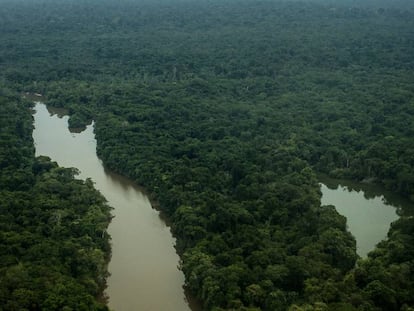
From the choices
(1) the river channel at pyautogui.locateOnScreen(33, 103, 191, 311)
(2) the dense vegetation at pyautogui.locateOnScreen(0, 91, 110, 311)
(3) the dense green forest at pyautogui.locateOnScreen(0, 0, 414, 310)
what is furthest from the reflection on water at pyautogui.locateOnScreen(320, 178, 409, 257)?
(2) the dense vegetation at pyautogui.locateOnScreen(0, 91, 110, 311)

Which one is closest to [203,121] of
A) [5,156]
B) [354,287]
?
[5,156]

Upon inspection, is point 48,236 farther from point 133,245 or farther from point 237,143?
point 237,143

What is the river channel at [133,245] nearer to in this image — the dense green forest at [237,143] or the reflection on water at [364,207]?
the dense green forest at [237,143]

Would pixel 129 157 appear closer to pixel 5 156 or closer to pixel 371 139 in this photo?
pixel 5 156

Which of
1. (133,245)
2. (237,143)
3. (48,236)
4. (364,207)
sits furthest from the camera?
(237,143)

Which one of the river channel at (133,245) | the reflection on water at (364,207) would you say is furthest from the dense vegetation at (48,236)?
the reflection on water at (364,207)

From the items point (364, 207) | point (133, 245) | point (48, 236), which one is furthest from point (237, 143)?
point (48, 236)
